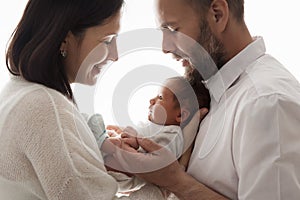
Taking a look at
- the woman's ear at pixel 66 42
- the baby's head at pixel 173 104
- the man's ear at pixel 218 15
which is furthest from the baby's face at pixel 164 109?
the woman's ear at pixel 66 42

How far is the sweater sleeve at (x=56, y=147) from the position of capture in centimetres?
107

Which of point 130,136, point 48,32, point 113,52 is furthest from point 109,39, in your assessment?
point 130,136

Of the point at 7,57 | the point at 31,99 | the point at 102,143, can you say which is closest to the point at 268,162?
the point at 102,143

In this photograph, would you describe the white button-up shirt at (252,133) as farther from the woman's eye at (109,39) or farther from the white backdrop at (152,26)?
the woman's eye at (109,39)

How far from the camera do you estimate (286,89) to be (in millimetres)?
1198

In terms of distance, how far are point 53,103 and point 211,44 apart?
0.49 meters

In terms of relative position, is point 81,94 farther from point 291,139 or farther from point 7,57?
point 291,139

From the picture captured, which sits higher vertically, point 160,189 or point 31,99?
point 31,99

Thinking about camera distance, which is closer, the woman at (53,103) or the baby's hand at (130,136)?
the woman at (53,103)

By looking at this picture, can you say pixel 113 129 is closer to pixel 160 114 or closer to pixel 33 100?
pixel 160 114

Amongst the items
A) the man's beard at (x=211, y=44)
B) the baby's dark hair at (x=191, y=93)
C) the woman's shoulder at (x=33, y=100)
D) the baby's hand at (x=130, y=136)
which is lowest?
the baby's hand at (x=130, y=136)

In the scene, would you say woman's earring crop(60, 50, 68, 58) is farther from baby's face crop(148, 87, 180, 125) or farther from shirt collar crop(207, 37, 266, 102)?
shirt collar crop(207, 37, 266, 102)

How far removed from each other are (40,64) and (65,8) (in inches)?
5.5

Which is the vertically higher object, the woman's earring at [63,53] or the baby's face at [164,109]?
the woman's earring at [63,53]
